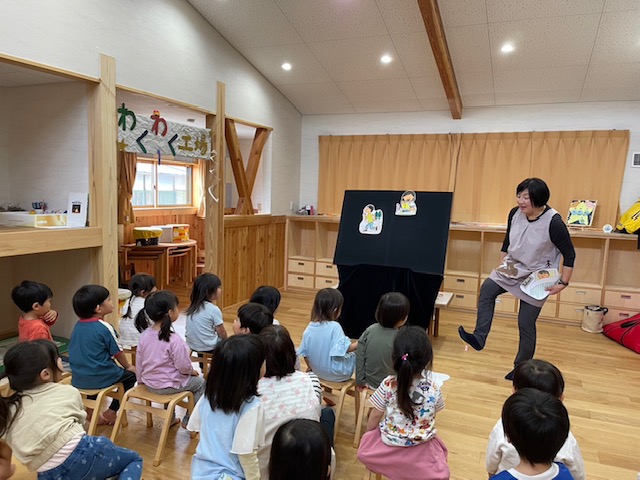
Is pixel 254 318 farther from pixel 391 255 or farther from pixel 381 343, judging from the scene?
pixel 391 255

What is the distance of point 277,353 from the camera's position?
1.68 meters

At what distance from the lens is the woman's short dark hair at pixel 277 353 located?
1687 millimetres

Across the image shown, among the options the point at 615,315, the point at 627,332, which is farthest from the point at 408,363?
the point at 615,315

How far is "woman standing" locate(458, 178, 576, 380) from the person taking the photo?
9.62 ft

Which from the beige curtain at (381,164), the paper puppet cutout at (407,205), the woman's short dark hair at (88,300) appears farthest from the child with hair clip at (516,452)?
the beige curtain at (381,164)

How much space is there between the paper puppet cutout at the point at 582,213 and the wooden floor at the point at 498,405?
1.19m

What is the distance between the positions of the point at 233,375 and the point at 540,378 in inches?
43.8

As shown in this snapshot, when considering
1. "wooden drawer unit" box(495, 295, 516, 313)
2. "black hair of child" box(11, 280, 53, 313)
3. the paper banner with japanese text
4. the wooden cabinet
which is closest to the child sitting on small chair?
"black hair of child" box(11, 280, 53, 313)

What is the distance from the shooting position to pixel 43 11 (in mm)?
2938

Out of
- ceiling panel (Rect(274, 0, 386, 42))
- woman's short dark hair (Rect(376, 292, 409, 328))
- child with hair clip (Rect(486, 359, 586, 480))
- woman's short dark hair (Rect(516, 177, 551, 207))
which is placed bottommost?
child with hair clip (Rect(486, 359, 586, 480))

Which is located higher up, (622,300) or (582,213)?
(582,213)

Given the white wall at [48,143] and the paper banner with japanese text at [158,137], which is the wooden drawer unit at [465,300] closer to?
the paper banner with japanese text at [158,137]

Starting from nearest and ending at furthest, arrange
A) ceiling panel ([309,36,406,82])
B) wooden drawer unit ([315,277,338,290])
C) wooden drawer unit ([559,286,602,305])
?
ceiling panel ([309,36,406,82]), wooden drawer unit ([559,286,602,305]), wooden drawer unit ([315,277,338,290])

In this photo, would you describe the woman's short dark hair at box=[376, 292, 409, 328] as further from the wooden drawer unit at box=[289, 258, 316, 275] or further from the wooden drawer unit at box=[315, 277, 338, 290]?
the wooden drawer unit at box=[289, 258, 316, 275]
